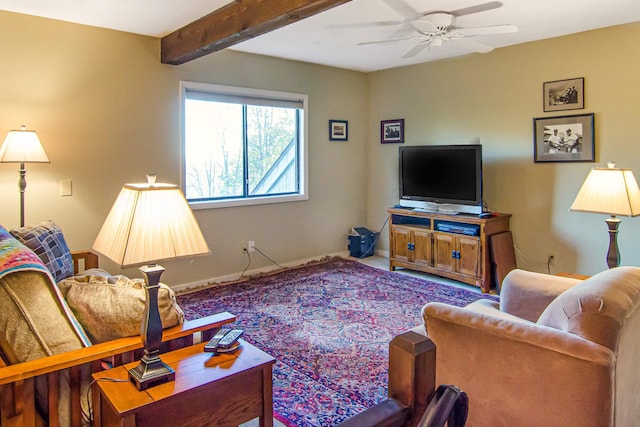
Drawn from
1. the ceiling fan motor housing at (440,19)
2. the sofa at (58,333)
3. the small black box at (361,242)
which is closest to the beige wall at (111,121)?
the small black box at (361,242)

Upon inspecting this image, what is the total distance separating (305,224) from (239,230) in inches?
36.1

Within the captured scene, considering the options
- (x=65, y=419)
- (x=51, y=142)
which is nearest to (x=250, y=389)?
(x=65, y=419)

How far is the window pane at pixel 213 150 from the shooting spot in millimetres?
4504

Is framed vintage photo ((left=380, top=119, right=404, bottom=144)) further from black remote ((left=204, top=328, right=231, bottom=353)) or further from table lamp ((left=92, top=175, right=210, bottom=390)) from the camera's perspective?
table lamp ((left=92, top=175, right=210, bottom=390))

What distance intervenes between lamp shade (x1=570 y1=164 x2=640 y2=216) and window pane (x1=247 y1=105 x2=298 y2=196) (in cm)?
317

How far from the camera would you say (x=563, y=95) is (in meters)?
4.18

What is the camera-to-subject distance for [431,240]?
4770 mm

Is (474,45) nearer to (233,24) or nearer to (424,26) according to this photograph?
(424,26)

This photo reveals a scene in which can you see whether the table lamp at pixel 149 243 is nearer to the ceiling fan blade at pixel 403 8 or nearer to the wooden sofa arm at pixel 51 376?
the wooden sofa arm at pixel 51 376

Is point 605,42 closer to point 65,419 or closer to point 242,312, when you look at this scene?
point 242,312

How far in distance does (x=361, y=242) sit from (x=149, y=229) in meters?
4.40

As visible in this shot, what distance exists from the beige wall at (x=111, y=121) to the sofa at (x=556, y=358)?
3.11 meters

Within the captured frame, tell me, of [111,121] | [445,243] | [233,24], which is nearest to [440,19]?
[233,24]

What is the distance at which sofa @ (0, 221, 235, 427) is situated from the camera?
55.2 inches
